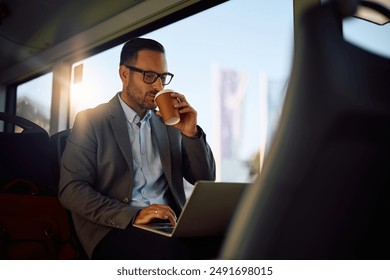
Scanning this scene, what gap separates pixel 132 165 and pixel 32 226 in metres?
0.30

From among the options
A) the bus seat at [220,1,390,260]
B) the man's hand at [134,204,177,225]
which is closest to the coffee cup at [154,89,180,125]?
the man's hand at [134,204,177,225]

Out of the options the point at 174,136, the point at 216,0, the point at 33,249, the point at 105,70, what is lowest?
the point at 33,249

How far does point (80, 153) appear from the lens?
1.09 metres

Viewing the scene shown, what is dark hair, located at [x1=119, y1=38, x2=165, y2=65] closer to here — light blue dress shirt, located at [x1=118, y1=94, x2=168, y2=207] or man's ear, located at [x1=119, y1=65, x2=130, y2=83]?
man's ear, located at [x1=119, y1=65, x2=130, y2=83]

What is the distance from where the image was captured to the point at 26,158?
3.88 feet

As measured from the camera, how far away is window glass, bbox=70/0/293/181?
159 centimetres

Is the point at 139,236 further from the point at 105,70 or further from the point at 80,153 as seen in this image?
the point at 105,70

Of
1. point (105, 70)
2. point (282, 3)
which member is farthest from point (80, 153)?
point (105, 70)

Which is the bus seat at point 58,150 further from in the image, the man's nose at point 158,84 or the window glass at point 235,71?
the window glass at point 235,71

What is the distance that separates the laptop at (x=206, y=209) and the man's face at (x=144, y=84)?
485 mm

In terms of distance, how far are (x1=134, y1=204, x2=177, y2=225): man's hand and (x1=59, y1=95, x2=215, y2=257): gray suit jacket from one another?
3 cm

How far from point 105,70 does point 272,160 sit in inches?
87.7

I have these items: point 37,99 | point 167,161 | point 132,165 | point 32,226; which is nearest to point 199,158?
point 167,161
